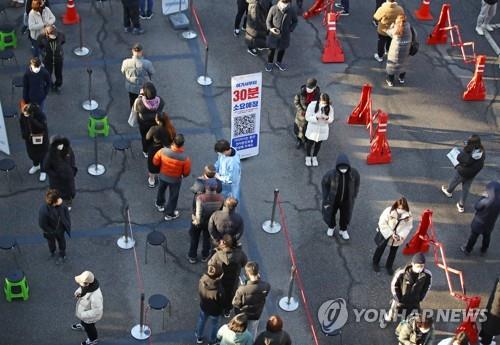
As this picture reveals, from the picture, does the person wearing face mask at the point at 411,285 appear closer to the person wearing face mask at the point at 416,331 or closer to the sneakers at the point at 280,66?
the person wearing face mask at the point at 416,331

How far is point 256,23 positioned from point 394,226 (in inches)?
268

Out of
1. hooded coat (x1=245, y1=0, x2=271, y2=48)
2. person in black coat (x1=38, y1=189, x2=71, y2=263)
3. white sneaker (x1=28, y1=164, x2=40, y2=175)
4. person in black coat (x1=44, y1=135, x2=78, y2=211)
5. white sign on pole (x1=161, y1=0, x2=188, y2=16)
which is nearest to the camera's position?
person in black coat (x1=38, y1=189, x2=71, y2=263)

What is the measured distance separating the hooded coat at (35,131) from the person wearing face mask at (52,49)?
2289mm

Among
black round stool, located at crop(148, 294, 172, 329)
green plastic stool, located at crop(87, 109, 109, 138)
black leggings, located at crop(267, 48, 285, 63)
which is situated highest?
black leggings, located at crop(267, 48, 285, 63)

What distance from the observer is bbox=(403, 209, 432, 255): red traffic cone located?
50.9 feet

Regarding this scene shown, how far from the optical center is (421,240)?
51.5 feet

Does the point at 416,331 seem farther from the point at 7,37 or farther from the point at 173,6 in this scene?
the point at 7,37

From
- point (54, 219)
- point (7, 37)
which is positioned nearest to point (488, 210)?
point (54, 219)

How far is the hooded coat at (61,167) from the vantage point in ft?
48.7

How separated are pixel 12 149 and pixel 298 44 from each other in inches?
279

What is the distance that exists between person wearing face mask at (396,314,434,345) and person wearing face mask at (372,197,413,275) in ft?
6.64

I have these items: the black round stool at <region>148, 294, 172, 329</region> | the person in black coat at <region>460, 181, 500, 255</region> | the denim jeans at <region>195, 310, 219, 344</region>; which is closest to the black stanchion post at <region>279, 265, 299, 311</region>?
the denim jeans at <region>195, 310, 219, 344</region>

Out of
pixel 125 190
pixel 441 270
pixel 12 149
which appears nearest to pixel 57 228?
pixel 125 190

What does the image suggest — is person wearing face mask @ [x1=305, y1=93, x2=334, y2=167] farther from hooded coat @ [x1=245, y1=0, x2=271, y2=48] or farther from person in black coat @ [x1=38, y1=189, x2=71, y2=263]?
person in black coat @ [x1=38, y1=189, x2=71, y2=263]
